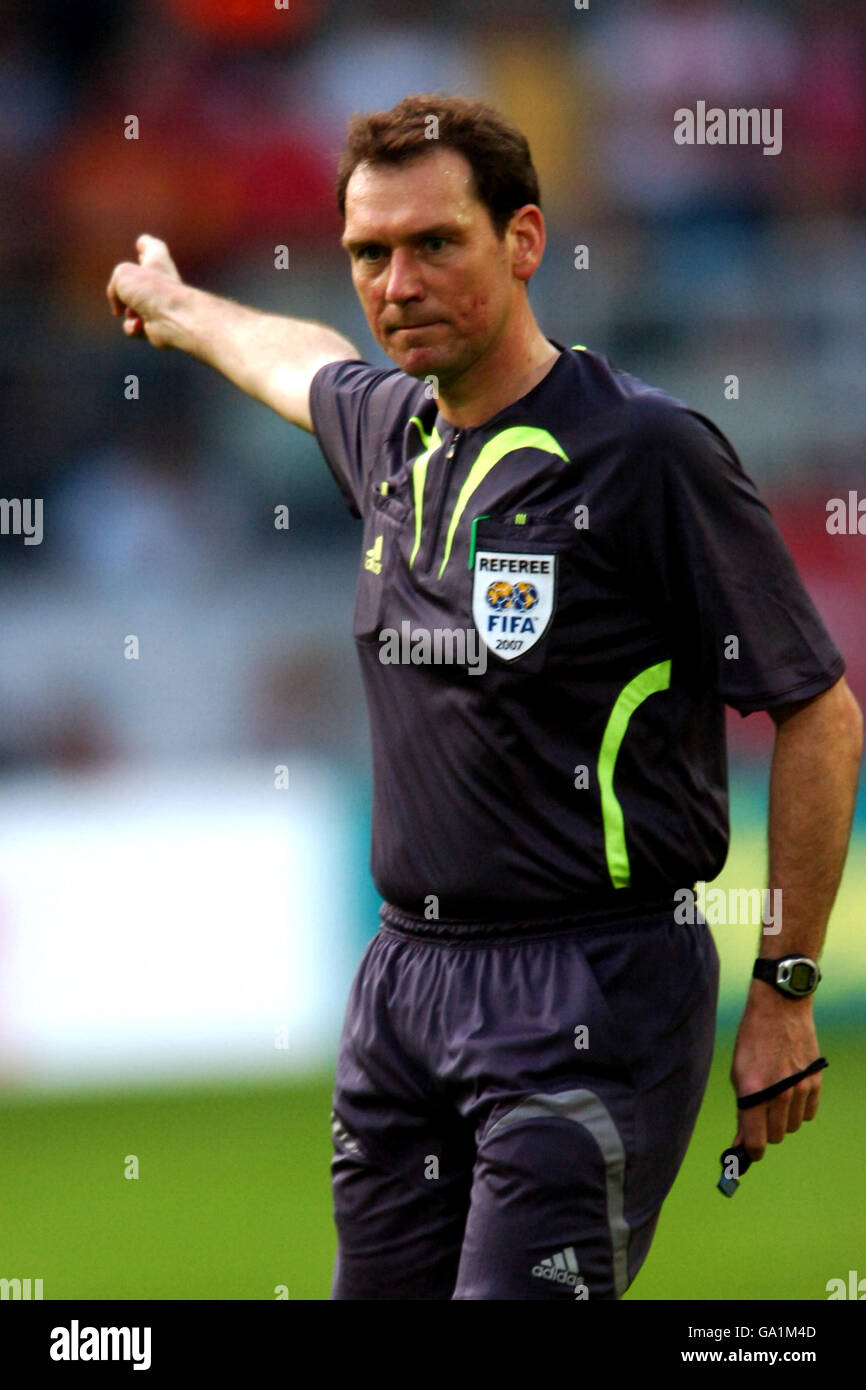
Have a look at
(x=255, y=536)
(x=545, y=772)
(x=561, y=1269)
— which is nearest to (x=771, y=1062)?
(x=561, y=1269)

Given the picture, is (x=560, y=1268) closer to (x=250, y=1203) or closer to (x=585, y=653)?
(x=585, y=653)

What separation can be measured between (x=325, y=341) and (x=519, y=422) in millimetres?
865

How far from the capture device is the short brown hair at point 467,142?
9.70ft

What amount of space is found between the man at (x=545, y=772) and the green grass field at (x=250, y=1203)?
223 centimetres

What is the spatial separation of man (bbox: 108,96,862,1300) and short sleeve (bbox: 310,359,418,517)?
0.85ft

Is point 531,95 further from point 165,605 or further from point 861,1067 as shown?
point 861,1067

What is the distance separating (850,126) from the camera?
9.51 m

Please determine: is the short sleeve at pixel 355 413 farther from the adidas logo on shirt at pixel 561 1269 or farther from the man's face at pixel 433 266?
Result: the adidas logo on shirt at pixel 561 1269

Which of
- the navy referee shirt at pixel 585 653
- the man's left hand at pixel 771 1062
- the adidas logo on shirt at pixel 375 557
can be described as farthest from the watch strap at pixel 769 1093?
the adidas logo on shirt at pixel 375 557

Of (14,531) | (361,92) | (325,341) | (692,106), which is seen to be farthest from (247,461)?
(325,341)

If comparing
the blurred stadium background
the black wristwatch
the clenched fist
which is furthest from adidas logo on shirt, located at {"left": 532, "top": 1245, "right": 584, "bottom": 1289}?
the blurred stadium background

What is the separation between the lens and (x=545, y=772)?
2.87 m

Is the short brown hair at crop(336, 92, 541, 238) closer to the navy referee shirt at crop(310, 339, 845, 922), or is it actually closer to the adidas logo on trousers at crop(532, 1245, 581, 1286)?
the navy referee shirt at crop(310, 339, 845, 922)

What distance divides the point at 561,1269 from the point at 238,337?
186 centimetres
